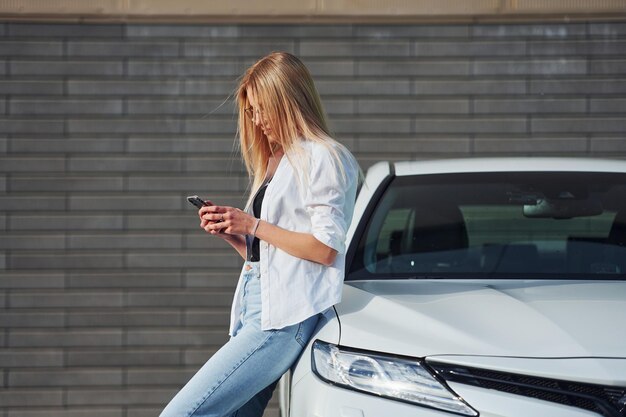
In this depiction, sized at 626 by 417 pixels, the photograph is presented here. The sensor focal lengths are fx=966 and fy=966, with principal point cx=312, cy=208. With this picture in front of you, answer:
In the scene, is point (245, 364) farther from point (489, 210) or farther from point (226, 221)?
point (489, 210)

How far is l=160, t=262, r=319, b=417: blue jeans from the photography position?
8.34 feet

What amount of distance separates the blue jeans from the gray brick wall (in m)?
3.81

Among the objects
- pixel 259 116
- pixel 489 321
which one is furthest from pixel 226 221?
pixel 489 321

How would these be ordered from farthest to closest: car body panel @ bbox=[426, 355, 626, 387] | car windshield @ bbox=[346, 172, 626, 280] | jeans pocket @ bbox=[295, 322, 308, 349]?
car windshield @ bbox=[346, 172, 626, 280], jeans pocket @ bbox=[295, 322, 308, 349], car body panel @ bbox=[426, 355, 626, 387]

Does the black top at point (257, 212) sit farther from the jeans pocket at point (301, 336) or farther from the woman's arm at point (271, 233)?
the jeans pocket at point (301, 336)

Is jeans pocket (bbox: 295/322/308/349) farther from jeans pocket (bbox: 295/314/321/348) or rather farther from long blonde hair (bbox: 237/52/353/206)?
long blonde hair (bbox: 237/52/353/206)

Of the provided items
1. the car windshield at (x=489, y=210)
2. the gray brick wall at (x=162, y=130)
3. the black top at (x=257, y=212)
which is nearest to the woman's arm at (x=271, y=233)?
the black top at (x=257, y=212)

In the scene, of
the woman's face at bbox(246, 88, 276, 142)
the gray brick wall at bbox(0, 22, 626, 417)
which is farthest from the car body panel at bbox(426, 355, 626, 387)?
the gray brick wall at bbox(0, 22, 626, 417)

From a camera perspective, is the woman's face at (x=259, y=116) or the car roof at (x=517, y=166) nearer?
the woman's face at (x=259, y=116)

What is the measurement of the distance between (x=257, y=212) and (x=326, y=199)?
30cm

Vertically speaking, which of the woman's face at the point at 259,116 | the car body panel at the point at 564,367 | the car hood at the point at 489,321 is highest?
the woman's face at the point at 259,116

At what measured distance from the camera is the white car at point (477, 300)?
92.6 inches

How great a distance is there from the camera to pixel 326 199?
2590 millimetres

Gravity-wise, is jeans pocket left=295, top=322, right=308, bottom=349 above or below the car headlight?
above
